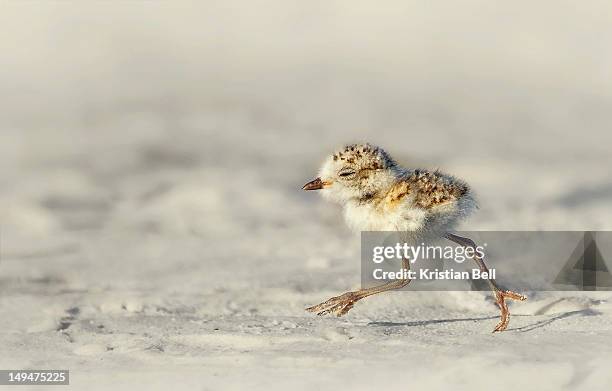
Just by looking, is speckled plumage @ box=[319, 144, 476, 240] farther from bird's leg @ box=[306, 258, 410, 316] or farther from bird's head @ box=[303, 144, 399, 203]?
bird's leg @ box=[306, 258, 410, 316]

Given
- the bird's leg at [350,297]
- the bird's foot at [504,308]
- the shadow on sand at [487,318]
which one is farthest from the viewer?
the shadow on sand at [487,318]

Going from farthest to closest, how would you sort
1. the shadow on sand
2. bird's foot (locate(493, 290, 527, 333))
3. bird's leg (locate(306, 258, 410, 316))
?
the shadow on sand < bird's leg (locate(306, 258, 410, 316)) < bird's foot (locate(493, 290, 527, 333))

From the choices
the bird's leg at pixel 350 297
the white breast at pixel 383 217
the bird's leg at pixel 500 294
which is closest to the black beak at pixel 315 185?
the white breast at pixel 383 217

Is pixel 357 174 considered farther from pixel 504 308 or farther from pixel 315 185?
pixel 504 308

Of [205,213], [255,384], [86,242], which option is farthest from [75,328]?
[205,213]

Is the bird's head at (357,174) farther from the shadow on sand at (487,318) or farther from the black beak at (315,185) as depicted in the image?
the shadow on sand at (487,318)

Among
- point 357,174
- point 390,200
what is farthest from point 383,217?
point 357,174

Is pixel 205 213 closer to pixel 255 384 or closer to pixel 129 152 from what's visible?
pixel 129 152

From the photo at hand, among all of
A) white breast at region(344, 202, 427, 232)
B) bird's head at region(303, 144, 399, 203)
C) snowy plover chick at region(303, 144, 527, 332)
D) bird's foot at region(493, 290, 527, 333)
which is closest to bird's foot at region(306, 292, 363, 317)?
snowy plover chick at region(303, 144, 527, 332)
